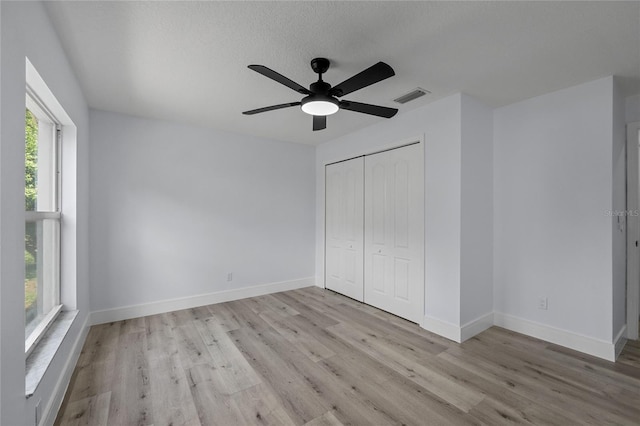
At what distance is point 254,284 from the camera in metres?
4.36

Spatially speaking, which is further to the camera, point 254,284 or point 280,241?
point 280,241

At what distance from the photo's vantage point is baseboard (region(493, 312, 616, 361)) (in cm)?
249

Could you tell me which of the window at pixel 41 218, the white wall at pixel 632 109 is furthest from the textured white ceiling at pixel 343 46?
the window at pixel 41 218

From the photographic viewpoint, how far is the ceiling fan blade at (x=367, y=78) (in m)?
1.75

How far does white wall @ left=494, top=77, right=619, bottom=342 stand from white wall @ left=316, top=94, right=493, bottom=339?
181mm

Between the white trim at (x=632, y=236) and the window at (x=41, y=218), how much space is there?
16.6 ft

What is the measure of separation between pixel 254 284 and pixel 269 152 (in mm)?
2119

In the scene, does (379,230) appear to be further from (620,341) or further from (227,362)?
(620,341)

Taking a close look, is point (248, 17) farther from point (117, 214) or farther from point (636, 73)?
point (636, 73)

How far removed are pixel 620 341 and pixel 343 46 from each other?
367 cm

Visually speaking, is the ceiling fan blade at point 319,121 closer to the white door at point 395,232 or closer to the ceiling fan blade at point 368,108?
the ceiling fan blade at point 368,108

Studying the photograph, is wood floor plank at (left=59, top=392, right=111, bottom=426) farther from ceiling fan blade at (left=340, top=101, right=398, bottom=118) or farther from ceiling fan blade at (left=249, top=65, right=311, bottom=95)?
ceiling fan blade at (left=340, top=101, right=398, bottom=118)

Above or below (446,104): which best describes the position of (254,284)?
below

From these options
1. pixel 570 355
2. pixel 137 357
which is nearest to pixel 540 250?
pixel 570 355
